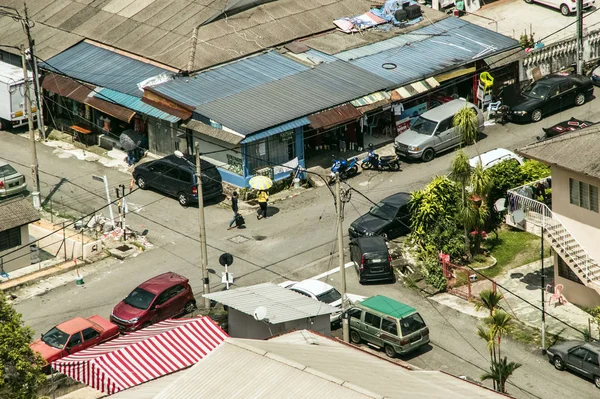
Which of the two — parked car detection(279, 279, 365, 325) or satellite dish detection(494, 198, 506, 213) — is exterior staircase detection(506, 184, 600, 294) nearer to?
satellite dish detection(494, 198, 506, 213)

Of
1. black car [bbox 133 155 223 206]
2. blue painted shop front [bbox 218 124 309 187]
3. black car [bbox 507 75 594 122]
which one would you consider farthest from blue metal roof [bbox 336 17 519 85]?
black car [bbox 133 155 223 206]

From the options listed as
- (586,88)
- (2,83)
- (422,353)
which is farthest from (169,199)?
(586,88)

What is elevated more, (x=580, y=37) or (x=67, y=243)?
(x=580, y=37)

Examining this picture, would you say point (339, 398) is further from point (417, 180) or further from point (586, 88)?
point (586, 88)

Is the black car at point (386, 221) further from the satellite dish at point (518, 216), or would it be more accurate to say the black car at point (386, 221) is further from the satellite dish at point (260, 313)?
the satellite dish at point (260, 313)

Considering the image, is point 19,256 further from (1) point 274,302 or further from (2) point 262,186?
(1) point 274,302

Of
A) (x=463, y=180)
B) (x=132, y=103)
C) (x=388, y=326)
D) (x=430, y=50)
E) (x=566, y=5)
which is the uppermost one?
(x=566, y=5)

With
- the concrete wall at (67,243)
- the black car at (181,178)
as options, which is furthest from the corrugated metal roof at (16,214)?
the black car at (181,178)

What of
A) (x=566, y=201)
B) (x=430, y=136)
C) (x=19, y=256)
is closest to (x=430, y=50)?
(x=430, y=136)
